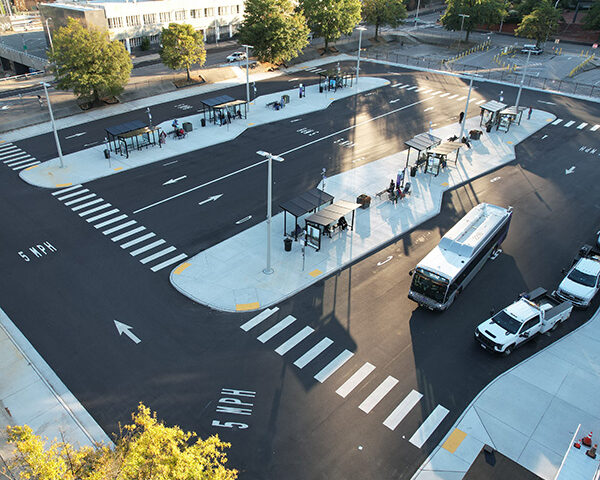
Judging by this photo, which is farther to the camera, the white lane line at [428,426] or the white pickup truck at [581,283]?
the white pickup truck at [581,283]

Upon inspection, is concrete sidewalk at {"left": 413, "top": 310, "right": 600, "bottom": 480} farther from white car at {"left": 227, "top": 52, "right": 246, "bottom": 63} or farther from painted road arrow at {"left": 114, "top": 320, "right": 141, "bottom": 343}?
white car at {"left": 227, "top": 52, "right": 246, "bottom": 63}

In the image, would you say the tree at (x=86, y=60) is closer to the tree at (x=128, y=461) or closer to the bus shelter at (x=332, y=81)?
the bus shelter at (x=332, y=81)

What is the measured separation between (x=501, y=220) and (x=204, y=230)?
20853mm

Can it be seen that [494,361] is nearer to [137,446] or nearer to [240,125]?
[137,446]

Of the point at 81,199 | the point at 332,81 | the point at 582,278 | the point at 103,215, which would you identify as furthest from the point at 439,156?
the point at 81,199

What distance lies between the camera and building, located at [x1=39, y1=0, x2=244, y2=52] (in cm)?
7162

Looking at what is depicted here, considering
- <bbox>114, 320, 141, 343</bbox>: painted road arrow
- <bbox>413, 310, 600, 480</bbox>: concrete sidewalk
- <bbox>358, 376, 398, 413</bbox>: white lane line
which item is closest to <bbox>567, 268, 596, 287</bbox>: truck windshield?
<bbox>413, 310, 600, 480</bbox>: concrete sidewalk

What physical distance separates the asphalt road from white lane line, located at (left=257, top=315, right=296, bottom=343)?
0.42 m

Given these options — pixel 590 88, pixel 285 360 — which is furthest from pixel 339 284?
pixel 590 88

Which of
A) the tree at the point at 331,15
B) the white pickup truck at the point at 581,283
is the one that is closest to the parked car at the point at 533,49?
the tree at the point at 331,15

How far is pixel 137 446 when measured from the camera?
1305 centimetres

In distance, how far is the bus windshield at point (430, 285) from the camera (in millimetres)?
26344

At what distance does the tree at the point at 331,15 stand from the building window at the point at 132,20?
98.0ft

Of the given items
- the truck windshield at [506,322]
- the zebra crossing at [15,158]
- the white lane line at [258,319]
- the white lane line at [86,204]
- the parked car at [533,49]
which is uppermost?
the parked car at [533,49]
